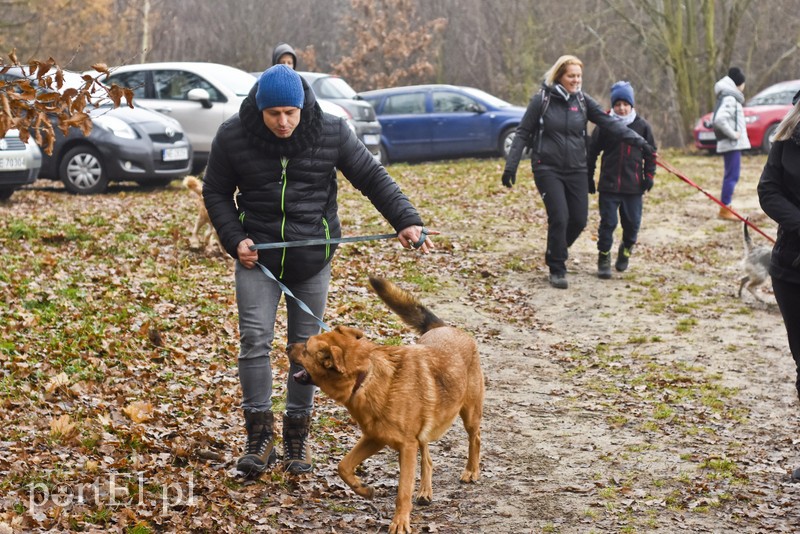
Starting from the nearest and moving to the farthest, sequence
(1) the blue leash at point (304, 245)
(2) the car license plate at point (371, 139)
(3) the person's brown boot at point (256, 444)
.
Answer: (1) the blue leash at point (304, 245), (3) the person's brown boot at point (256, 444), (2) the car license plate at point (371, 139)

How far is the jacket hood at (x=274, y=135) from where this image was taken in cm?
491

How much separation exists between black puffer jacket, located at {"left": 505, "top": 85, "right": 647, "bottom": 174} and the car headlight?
23.6 ft

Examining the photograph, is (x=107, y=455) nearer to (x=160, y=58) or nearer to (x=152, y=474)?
(x=152, y=474)

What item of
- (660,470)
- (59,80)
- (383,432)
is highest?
(59,80)

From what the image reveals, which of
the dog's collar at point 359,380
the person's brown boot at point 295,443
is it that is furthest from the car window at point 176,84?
the dog's collar at point 359,380

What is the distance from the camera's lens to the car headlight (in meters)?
15.0

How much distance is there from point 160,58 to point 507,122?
2447 centimetres

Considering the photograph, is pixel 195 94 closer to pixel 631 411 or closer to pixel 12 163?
pixel 12 163

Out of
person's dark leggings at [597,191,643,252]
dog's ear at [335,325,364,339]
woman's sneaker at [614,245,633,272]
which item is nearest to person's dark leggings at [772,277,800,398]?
dog's ear at [335,325,364,339]

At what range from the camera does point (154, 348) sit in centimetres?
786

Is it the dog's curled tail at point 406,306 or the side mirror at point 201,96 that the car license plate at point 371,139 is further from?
the dog's curled tail at point 406,306

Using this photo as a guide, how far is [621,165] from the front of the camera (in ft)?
36.1

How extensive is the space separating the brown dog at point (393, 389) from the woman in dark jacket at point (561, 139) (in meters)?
5.31

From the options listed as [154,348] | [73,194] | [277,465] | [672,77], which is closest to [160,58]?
[672,77]
